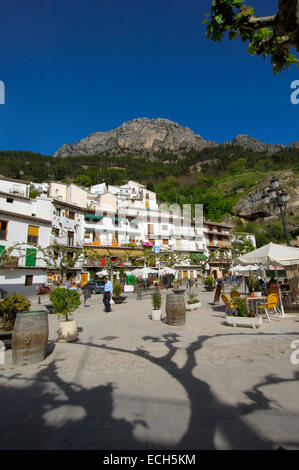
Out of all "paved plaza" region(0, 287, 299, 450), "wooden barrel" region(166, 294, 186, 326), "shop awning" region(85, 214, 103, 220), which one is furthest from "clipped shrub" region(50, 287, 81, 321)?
"shop awning" region(85, 214, 103, 220)

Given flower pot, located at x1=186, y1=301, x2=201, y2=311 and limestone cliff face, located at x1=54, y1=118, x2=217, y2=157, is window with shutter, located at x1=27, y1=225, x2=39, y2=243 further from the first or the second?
limestone cliff face, located at x1=54, y1=118, x2=217, y2=157

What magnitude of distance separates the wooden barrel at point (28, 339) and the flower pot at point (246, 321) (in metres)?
5.92

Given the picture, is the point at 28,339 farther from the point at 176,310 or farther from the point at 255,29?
the point at 255,29

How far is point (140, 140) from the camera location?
143125 mm

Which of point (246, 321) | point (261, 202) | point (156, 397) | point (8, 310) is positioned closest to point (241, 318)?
point (246, 321)

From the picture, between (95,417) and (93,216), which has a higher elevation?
(93,216)

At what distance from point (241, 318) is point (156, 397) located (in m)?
5.71

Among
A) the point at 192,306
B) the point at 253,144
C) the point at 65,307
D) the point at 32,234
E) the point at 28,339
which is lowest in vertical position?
the point at 192,306

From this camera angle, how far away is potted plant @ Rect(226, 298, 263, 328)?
8.10m

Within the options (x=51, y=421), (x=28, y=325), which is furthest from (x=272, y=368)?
(x=28, y=325)

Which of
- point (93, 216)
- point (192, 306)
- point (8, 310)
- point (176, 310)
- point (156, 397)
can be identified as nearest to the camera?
point (156, 397)

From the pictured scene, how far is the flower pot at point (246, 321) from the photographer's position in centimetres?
808
